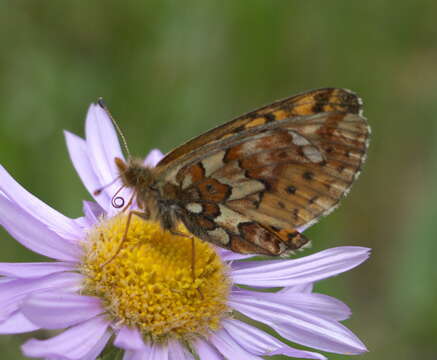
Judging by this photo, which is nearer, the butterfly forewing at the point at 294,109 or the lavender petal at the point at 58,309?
the lavender petal at the point at 58,309

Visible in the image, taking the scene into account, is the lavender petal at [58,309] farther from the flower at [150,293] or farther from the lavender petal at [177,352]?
the lavender petal at [177,352]

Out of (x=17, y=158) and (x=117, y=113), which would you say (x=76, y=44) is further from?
(x=17, y=158)

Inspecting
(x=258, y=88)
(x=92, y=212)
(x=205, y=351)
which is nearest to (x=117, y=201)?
(x=92, y=212)

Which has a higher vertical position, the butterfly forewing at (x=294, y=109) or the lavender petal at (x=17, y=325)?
the butterfly forewing at (x=294, y=109)

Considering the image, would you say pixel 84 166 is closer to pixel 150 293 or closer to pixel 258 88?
pixel 150 293

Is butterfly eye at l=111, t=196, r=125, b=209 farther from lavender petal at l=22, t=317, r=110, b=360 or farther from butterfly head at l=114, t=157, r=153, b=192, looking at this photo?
lavender petal at l=22, t=317, r=110, b=360

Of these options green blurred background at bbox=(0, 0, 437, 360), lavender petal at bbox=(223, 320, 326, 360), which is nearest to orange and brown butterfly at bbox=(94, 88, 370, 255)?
lavender petal at bbox=(223, 320, 326, 360)

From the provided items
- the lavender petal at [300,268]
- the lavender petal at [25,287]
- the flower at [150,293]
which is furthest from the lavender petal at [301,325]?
the lavender petal at [25,287]
